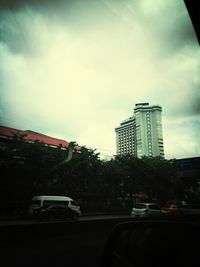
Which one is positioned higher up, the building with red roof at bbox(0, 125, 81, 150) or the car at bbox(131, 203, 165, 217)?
the building with red roof at bbox(0, 125, 81, 150)

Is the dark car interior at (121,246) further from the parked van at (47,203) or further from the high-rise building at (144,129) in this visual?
the high-rise building at (144,129)

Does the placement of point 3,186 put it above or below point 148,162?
below

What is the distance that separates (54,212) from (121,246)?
2302 cm

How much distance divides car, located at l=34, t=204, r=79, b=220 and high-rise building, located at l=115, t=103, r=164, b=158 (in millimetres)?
9496

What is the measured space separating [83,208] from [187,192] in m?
25.1

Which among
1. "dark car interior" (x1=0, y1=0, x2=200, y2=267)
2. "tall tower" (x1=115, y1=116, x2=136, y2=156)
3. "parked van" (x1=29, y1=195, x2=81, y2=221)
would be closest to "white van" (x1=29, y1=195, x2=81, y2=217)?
"parked van" (x1=29, y1=195, x2=81, y2=221)

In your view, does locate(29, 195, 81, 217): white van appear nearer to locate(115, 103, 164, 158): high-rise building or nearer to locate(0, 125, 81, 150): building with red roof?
locate(0, 125, 81, 150): building with red roof

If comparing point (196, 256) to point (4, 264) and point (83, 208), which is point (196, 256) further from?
point (83, 208)

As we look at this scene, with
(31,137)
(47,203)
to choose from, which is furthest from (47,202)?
(31,137)

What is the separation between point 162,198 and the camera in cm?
4756

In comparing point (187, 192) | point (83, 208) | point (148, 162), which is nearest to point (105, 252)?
point (83, 208)

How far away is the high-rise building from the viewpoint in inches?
1171

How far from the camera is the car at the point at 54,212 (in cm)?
2413

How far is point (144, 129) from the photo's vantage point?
1184 inches
